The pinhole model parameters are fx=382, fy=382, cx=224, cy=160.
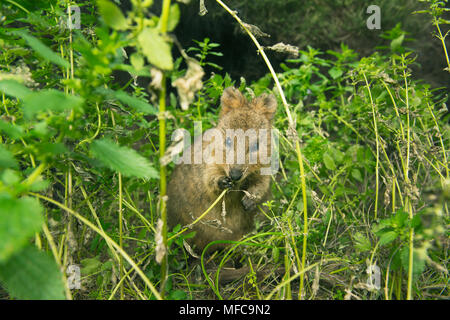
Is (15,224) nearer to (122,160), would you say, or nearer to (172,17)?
(122,160)

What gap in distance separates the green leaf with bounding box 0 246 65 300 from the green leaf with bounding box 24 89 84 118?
19.0 inches

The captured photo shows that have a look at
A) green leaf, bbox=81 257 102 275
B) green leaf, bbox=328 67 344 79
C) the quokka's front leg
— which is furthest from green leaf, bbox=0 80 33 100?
green leaf, bbox=328 67 344 79

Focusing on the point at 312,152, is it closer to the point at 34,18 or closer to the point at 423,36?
the point at 34,18

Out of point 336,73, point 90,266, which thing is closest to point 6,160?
point 90,266

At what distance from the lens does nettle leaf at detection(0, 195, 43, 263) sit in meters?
1.04

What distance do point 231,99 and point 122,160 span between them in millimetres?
2095

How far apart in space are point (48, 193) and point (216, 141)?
1643 mm

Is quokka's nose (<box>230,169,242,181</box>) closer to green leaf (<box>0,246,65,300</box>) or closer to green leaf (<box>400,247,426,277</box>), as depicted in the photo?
green leaf (<box>400,247,426,277</box>)

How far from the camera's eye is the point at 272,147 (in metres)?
3.59

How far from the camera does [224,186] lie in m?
3.31

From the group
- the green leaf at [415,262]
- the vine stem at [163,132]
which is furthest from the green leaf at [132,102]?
the green leaf at [415,262]

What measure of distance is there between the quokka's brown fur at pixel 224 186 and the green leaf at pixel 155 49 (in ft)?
6.55

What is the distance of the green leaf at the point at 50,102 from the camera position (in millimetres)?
1282

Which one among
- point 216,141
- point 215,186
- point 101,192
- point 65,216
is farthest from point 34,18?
point 215,186
